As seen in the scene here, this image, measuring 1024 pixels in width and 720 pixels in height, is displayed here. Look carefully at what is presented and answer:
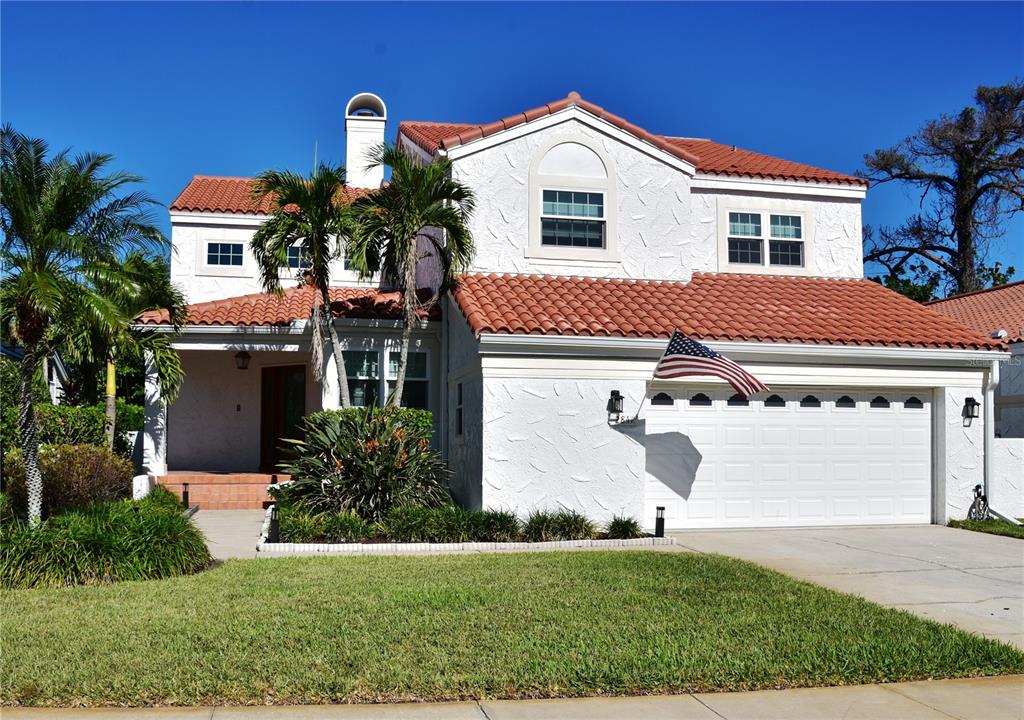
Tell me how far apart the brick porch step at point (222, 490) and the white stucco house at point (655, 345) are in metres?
0.29

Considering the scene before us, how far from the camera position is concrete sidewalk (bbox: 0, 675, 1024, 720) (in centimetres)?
584

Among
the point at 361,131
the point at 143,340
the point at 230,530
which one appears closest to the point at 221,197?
the point at 361,131

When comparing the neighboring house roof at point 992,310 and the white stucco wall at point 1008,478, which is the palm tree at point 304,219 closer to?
the white stucco wall at point 1008,478

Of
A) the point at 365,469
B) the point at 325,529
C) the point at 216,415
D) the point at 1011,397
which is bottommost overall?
the point at 325,529

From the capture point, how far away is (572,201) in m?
17.1

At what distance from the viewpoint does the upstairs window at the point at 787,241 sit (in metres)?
19.2

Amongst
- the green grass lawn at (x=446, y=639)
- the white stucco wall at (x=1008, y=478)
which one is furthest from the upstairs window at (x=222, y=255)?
the white stucco wall at (x=1008, y=478)

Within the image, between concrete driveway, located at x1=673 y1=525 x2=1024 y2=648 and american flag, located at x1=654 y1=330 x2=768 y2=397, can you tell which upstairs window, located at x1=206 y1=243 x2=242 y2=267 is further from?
concrete driveway, located at x1=673 y1=525 x2=1024 y2=648

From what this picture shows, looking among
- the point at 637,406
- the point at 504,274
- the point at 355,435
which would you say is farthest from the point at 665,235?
the point at 355,435

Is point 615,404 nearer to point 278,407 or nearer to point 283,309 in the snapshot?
point 283,309

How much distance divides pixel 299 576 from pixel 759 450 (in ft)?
27.7

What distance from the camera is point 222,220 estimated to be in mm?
21531

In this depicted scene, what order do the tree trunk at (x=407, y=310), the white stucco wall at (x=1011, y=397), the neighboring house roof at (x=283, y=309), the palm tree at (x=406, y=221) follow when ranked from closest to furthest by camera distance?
1. the palm tree at (x=406, y=221)
2. the tree trunk at (x=407, y=310)
3. the neighboring house roof at (x=283, y=309)
4. the white stucco wall at (x=1011, y=397)

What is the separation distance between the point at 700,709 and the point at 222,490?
13953 mm
